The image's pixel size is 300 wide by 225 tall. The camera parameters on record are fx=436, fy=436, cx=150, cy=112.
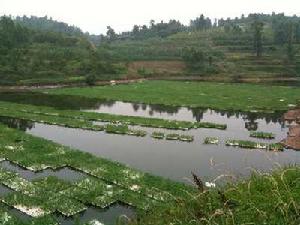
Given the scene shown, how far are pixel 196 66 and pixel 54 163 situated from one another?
91404 mm

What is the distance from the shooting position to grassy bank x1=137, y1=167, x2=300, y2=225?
10.9m

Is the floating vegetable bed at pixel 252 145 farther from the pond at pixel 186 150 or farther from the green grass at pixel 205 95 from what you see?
the green grass at pixel 205 95

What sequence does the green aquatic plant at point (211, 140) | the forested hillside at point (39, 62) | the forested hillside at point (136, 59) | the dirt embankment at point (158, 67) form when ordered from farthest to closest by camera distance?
the dirt embankment at point (158, 67)
the forested hillside at point (136, 59)
the forested hillside at point (39, 62)
the green aquatic plant at point (211, 140)

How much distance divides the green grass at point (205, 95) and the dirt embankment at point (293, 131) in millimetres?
3566

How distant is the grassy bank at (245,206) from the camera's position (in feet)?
→ 35.7

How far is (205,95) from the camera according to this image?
234ft

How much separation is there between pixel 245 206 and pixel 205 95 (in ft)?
197

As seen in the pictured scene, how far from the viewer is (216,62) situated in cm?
12556

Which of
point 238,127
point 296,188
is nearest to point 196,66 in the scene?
point 238,127

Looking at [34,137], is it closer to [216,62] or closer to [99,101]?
[99,101]

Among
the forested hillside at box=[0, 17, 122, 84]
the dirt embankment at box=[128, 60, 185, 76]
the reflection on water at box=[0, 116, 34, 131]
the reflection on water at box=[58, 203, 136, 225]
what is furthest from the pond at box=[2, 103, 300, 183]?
the dirt embankment at box=[128, 60, 185, 76]

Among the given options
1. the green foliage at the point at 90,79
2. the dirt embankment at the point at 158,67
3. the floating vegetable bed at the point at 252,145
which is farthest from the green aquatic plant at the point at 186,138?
the dirt embankment at the point at 158,67

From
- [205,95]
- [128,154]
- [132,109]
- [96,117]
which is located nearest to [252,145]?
[128,154]

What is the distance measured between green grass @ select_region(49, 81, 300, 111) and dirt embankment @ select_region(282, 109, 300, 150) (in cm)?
357
